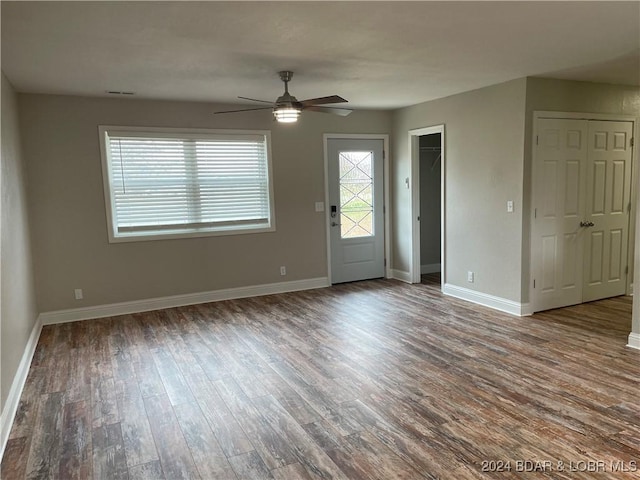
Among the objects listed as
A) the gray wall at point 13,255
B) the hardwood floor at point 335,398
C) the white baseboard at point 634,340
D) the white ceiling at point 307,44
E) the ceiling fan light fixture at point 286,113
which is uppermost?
the white ceiling at point 307,44

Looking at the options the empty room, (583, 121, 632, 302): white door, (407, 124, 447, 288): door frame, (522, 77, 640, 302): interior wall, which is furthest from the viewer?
(407, 124, 447, 288): door frame

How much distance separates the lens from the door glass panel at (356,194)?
6.51m

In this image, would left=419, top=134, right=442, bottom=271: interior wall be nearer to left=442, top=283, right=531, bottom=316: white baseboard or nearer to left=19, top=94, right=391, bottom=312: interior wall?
left=19, top=94, right=391, bottom=312: interior wall

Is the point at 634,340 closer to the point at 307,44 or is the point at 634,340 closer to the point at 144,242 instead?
the point at 307,44

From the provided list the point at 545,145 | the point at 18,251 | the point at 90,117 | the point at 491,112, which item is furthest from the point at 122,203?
the point at 545,145

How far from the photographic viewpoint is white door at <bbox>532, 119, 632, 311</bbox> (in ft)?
15.6

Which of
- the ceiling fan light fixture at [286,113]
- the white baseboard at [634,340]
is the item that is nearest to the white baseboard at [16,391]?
the ceiling fan light fixture at [286,113]

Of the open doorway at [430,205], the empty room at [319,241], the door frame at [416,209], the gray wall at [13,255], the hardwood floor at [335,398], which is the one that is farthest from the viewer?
the open doorway at [430,205]

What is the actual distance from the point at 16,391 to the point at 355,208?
15.2 feet

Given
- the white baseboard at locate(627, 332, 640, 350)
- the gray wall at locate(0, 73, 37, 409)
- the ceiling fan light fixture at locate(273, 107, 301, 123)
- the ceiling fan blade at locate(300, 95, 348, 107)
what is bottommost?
the white baseboard at locate(627, 332, 640, 350)

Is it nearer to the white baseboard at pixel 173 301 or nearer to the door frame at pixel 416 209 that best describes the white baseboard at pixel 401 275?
the door frame at pixel 416 209

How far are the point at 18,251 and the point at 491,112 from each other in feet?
16.0

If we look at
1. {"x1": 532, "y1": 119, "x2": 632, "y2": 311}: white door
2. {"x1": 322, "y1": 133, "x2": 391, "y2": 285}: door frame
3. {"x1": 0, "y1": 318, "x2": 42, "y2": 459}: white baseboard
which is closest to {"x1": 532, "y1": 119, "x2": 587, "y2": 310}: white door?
{"x1": 532, "y1": 119, "x2": 632, "y2": 311}: white door

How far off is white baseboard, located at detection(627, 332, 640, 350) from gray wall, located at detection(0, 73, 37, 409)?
474 cm
